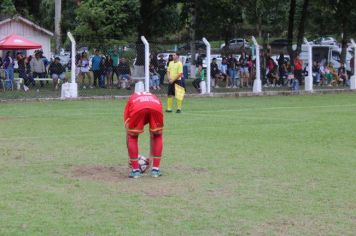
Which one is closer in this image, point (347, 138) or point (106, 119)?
point (347, 138)

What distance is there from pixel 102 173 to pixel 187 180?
1328mm

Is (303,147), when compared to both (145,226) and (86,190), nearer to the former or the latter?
(86,190)

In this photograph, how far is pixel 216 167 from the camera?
10914 millimetres

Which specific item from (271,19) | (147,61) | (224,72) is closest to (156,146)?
(147,61)

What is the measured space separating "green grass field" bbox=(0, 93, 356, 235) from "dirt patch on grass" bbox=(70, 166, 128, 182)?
0.01 metres

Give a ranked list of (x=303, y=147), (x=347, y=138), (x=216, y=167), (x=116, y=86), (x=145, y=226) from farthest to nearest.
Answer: (x=116, y=86)
(x=347, y=138)
(x=303, y=147)
(x=216, y=167)
(x=145, y=226)

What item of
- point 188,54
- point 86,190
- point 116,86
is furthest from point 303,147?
point 188,54

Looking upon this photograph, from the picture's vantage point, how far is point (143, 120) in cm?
983

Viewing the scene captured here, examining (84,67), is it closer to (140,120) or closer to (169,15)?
(169,15)

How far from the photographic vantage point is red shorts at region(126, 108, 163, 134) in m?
→ 9.77

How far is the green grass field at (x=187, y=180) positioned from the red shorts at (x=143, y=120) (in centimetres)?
71

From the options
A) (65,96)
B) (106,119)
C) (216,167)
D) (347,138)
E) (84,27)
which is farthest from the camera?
(84,27)

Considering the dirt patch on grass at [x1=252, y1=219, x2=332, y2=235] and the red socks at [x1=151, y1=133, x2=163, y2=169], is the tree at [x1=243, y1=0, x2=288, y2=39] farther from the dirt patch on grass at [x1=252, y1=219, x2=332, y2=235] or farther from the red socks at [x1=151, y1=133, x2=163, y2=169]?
the dirt patch on grass at [x1=252, y1=219, x2=332, y2=235]

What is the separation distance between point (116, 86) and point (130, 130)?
20245 mm
